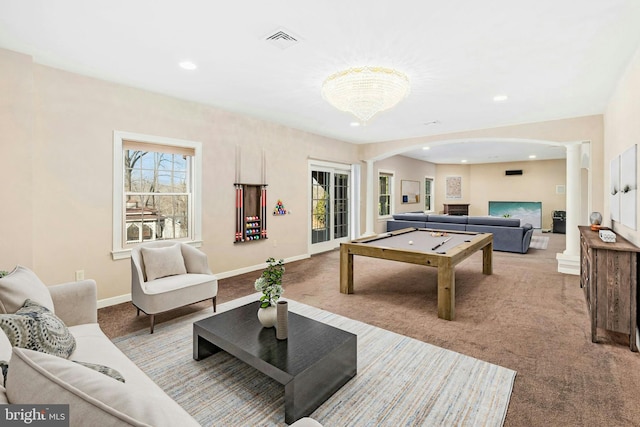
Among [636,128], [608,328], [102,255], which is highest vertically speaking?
[636,128]

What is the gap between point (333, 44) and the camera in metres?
2.67

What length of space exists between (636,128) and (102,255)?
5.58 metres

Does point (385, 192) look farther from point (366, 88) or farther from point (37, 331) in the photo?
point (37, 331)

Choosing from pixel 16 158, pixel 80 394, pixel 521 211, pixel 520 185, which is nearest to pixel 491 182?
pixel 520 185

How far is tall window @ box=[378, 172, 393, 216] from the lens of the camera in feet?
29.0

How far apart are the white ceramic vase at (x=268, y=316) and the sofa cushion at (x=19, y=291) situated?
4.05 ft

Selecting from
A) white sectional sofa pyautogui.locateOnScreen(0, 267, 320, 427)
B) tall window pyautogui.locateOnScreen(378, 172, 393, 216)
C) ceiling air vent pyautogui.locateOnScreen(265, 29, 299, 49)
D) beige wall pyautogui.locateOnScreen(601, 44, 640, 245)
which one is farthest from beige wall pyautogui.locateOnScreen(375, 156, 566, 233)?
white sectional sofa pyautogui.locateOnScreen(0, 267, 320, 427)

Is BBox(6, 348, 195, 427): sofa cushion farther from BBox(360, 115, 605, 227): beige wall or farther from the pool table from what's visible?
BBox(360, 115, 605, 227): beige wall

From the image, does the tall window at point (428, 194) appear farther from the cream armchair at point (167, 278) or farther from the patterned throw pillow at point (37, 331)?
the patterned throw pillow at point (37, 331)

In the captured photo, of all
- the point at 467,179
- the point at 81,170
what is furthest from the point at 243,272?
the point at 467,179

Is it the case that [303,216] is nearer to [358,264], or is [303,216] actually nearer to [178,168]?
[358,264]

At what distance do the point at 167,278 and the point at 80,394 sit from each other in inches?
105

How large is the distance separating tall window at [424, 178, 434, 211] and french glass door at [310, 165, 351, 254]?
16.5 ft

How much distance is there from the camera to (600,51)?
2.79 meters
